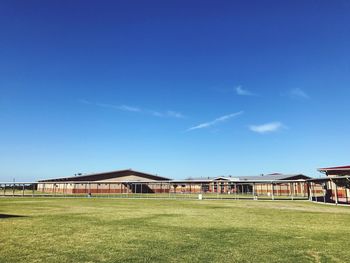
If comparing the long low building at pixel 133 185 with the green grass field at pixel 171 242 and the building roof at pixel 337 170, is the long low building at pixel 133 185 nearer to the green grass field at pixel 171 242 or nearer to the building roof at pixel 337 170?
the building roof at pixel 337 170

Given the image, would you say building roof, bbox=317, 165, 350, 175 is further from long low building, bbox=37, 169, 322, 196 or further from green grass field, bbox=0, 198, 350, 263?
green grass field, bbox=0, 198, 350, 263

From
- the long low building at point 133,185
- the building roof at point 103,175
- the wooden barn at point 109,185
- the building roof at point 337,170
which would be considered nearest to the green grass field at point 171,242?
the building roof at point 337,170

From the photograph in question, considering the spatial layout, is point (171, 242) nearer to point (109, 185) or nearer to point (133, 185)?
point (109, 185)

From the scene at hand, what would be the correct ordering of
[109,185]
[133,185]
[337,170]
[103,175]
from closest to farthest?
1. [337,170]
2. [109,185]
3. [103,175]
4. [133,185]

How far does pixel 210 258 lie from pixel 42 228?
28.6ft

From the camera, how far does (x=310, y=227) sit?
48.8 feet

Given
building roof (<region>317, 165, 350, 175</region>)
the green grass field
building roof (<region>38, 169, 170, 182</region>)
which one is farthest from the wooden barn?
the green grass field

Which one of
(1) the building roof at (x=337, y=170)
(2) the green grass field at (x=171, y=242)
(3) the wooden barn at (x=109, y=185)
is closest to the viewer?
(2) the green grass field at (x=171, y=242)

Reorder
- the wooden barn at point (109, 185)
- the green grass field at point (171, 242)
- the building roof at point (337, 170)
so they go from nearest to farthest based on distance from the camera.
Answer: the green grass field at point (171, 242)
the building roof at point (337, 170)
the wooden barn at point (109, 185)

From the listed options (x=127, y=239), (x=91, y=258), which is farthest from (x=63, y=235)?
(x=91, y=258)

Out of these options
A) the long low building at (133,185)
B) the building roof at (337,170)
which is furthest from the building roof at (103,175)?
the building roof at (337,170)

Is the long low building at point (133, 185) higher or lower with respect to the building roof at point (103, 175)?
lower

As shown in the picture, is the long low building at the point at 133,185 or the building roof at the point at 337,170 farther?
the long low building at the point at 133,185

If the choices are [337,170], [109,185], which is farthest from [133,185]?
[337,170]
